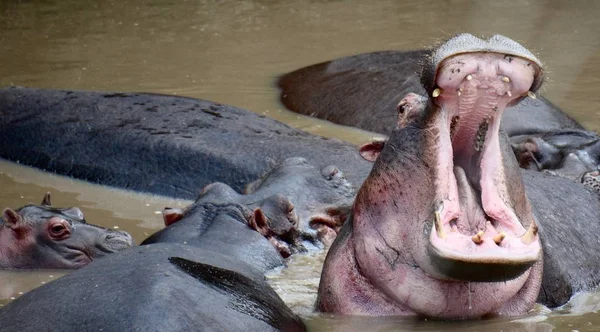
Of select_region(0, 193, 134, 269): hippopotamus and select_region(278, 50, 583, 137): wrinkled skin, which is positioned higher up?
select_region(0, 193, 134, 269): hippopotamus

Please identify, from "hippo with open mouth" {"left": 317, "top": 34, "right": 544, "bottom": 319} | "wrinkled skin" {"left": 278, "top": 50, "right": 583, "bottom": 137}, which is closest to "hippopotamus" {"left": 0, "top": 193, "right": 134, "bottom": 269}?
"hippo with open mouth" {"left": 317, "top": 34, "right": 544, "bottom": 319}

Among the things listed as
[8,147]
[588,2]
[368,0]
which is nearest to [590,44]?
[588,2]

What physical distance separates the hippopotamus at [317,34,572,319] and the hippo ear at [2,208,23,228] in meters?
1.79

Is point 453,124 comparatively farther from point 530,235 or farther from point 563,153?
point 563,153

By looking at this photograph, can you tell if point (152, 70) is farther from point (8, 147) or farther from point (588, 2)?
point (588, 2)

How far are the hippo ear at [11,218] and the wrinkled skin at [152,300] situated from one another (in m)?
1.58

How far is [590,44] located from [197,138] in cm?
533

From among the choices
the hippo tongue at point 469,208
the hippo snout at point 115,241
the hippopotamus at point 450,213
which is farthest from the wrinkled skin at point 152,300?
the hippo snout at point 115,241

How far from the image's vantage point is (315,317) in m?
4.77

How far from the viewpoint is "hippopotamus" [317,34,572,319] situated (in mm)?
4148

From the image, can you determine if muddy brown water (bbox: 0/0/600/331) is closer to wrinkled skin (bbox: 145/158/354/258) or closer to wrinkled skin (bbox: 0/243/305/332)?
wrinkled skin (bbox: 145/158/354/258)

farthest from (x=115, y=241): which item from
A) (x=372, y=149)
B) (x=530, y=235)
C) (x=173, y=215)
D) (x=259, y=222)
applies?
(x=530, y=235)

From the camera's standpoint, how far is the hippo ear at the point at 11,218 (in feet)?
19.5

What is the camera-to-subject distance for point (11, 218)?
5945mm
